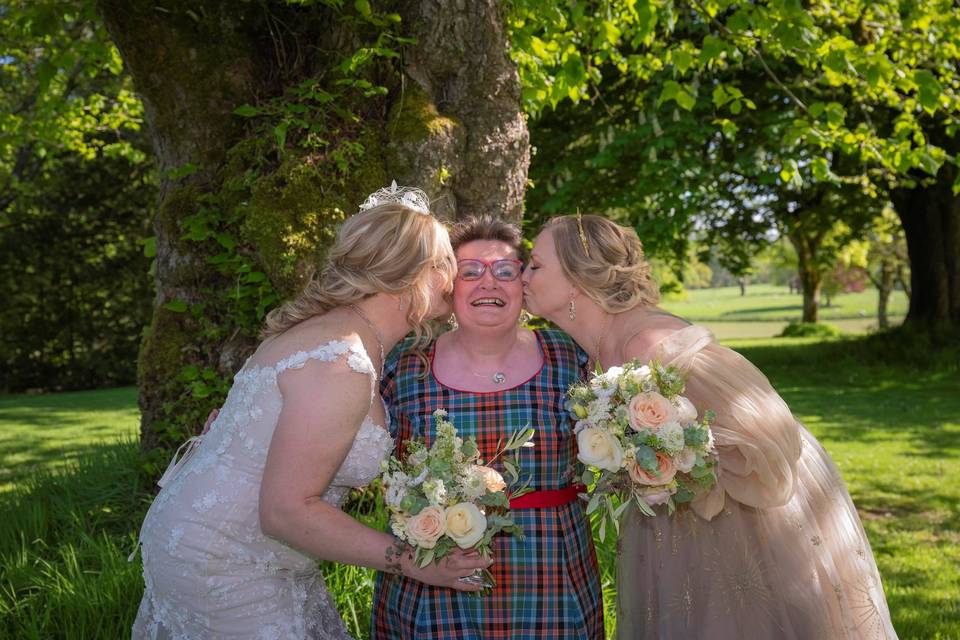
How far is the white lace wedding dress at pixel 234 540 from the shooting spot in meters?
2.69

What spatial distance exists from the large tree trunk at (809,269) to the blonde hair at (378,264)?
25.4 meters

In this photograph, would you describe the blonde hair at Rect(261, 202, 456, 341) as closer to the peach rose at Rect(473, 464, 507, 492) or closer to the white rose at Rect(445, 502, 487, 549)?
the peach rose at Rect(473, 464, 507, 492)

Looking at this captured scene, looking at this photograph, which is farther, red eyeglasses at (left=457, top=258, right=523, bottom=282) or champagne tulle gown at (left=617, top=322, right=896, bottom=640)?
red eyeglasses at (left=457, top=258, right=523, bottom=282)

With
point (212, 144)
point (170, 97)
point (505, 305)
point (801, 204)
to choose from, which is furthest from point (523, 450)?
point (801, 204)

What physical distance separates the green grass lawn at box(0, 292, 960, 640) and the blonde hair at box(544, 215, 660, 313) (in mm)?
1973

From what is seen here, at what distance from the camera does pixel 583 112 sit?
1577 centimetres

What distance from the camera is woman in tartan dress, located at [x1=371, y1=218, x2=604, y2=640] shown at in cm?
293

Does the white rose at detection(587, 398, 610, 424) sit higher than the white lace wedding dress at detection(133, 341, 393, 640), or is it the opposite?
the white rose at detection(587, 398, 610, 424)

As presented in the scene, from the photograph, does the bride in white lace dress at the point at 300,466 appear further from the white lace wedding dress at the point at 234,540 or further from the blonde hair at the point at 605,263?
the blonde hair at the point at 605,263

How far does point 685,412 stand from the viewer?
2531 mm

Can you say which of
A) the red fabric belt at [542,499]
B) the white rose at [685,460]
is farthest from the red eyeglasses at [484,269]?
the white rose at [685,460]

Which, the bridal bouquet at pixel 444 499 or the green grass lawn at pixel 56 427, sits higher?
the bridal bouquet at pixel 444 499

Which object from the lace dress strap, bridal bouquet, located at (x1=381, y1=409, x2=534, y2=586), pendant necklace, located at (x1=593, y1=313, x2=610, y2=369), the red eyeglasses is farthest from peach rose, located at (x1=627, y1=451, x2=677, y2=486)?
the red eyeglasses

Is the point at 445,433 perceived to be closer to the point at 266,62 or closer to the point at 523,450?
the point at 523,450
